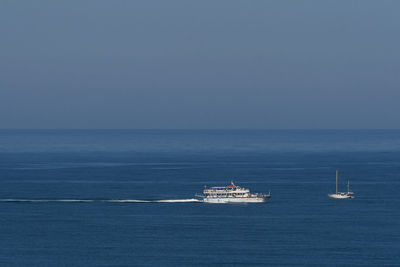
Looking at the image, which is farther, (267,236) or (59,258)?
(267,236)

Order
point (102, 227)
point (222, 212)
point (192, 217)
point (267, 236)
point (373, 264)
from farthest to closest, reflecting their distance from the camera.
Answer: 1. point (222, 212)
2. point (192, 217)
3. point (102, 227)
4. point (267, 236)
5. point (373, 264)

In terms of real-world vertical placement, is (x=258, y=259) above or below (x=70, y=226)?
below

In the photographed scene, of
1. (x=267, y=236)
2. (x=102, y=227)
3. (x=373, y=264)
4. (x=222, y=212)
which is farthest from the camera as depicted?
(x=222, y=212)

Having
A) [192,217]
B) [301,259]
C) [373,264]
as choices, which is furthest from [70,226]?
[373,264]

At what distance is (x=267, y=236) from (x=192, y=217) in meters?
28.6

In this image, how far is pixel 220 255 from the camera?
427 ft

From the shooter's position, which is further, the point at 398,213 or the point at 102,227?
the point at 398,213

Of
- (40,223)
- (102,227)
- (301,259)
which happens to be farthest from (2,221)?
(301,259)

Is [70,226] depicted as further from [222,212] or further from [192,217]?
[222,212]

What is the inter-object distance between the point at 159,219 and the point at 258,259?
44094mm

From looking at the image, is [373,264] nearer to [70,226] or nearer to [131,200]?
[70,226]

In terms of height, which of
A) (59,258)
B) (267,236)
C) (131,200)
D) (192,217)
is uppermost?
(131,200)

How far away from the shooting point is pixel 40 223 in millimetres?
162500

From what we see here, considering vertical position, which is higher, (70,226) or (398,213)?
(398,213)
